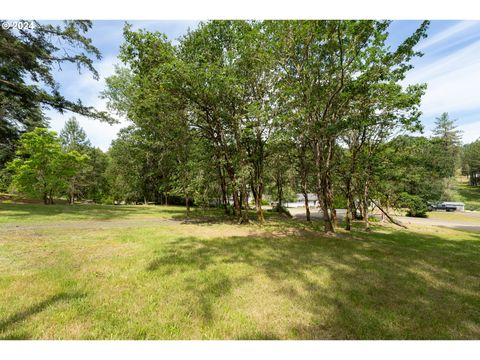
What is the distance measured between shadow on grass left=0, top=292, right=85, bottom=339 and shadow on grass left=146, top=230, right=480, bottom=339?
66.1 inches

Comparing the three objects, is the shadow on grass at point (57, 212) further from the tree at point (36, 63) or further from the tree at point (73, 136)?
the tree at point (73, 136)

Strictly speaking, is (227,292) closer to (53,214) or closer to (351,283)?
(351,283)

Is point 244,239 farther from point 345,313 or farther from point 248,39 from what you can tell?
point 248,39

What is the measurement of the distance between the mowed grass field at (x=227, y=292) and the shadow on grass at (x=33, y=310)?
16 mm

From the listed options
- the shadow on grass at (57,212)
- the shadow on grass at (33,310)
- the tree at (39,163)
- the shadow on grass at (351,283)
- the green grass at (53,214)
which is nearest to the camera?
the shadow on grass at (33,310)

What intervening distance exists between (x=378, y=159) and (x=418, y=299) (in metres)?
8.74

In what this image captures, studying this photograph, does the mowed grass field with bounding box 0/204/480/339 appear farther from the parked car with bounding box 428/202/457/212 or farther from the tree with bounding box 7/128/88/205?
the parked car with bounding box 428/202/457/212

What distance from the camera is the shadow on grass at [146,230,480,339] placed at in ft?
10.6

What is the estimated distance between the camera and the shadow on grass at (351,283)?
3244 millimetres

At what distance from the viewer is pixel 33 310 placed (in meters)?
3.43

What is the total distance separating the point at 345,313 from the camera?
3576mm

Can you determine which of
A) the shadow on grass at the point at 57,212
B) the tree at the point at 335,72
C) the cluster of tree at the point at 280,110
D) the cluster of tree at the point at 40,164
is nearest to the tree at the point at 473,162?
the cluster of tree at the point at 280,110

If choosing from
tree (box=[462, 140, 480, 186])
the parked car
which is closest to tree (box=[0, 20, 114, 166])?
the parked car

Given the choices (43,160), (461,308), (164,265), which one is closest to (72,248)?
(164,265)
